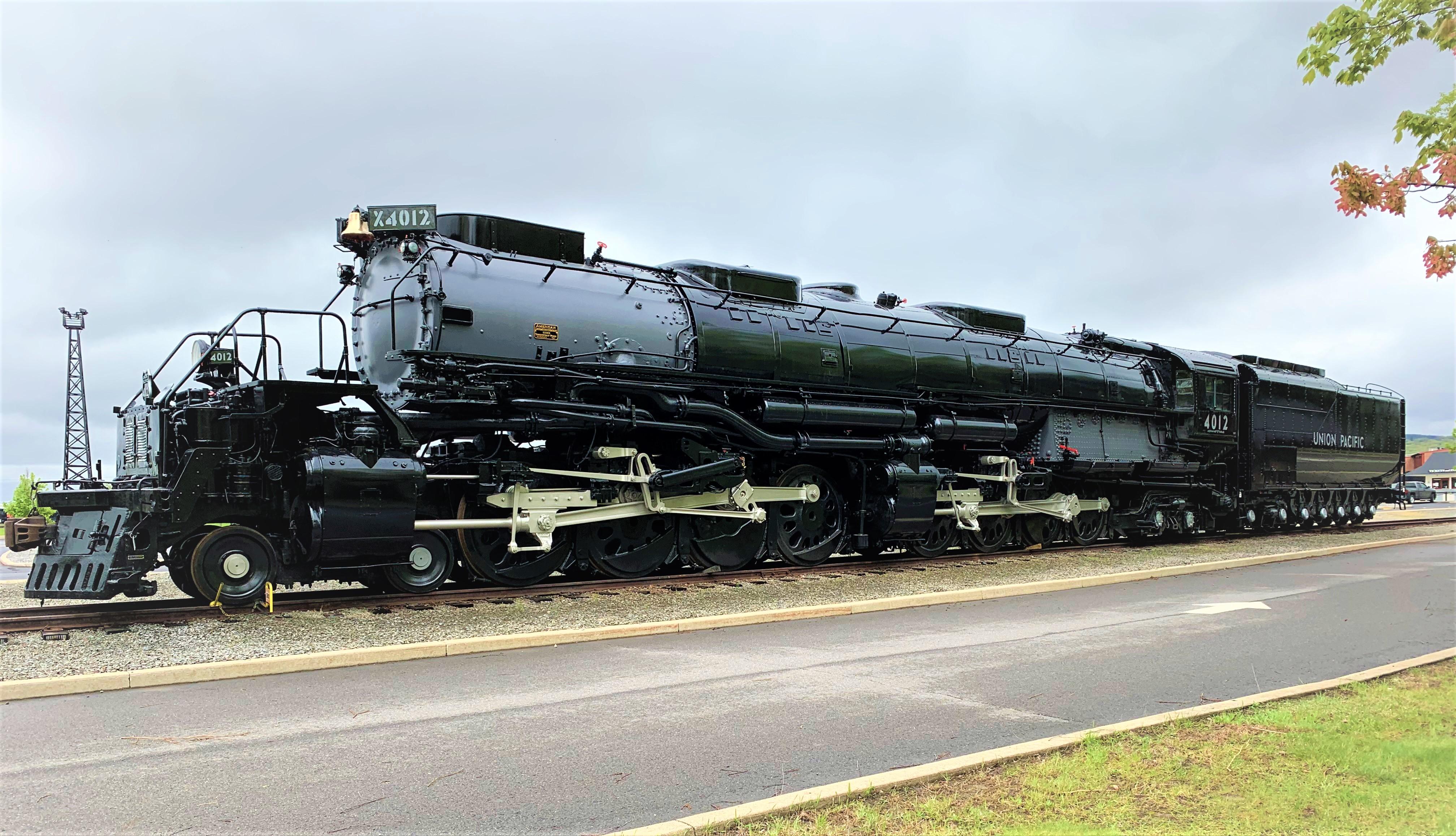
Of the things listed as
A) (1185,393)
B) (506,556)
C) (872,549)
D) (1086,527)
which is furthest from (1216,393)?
(506,556)

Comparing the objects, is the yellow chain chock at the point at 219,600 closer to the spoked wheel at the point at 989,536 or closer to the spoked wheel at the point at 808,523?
the spoked wheel at the point at 808,523

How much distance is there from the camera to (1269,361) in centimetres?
2197

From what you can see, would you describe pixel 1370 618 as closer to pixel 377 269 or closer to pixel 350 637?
pixel 350 637

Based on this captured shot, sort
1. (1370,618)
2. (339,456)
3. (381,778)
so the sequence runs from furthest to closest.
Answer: (1370,618)
(339,456)
(381,778)

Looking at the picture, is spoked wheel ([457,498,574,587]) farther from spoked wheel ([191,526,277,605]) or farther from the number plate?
the number plate

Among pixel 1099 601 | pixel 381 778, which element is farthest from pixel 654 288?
pixel 381 778

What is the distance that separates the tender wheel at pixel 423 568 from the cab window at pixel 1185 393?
15366 millimetres

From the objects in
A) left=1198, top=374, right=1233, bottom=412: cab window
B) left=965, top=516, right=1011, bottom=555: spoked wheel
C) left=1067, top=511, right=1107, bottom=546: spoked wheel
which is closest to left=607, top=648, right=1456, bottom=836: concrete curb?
left=965, top=516, right=1011, bottom=555: spoked wheel

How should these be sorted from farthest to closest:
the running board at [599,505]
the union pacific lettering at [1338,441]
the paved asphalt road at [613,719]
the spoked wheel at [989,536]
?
the union pacific lettering at [1338,441], the spoked wheel at [989,536], the running board at [599,505], the paved asphalt road at [613,719]

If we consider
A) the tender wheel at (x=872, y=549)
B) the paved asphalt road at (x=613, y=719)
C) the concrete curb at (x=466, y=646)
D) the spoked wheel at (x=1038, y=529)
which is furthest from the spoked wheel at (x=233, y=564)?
the spoked wheel at (x=1038, y=529)

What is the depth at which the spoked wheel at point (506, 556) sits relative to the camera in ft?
32.6

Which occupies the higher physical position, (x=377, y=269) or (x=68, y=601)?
(x=377, y=269)

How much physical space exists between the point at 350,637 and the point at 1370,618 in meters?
10.2

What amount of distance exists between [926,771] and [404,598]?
20.3 feet
